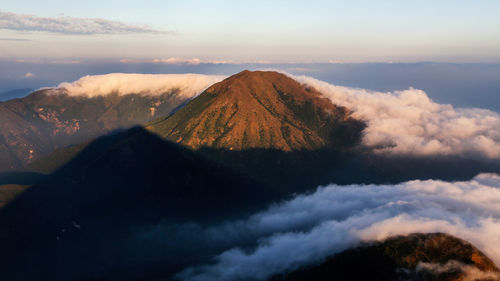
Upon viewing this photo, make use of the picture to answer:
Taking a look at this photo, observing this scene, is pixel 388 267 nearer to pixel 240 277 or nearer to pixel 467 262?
pixel 467 262

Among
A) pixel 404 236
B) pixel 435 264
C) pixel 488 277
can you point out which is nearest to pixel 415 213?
pixel 404 236

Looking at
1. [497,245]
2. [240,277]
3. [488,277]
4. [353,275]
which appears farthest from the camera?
[240,277]

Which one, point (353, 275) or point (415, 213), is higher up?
point (415, 213)

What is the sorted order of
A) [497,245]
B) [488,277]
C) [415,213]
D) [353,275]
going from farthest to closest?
1. [415,213]
2. [353,275]
3. [497,245]
4. [488,277]

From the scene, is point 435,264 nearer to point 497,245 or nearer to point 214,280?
point 497,245

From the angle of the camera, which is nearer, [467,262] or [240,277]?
[467,262]

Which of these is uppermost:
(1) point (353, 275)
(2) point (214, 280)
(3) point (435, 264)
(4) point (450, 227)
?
(4) point (450, 227)
